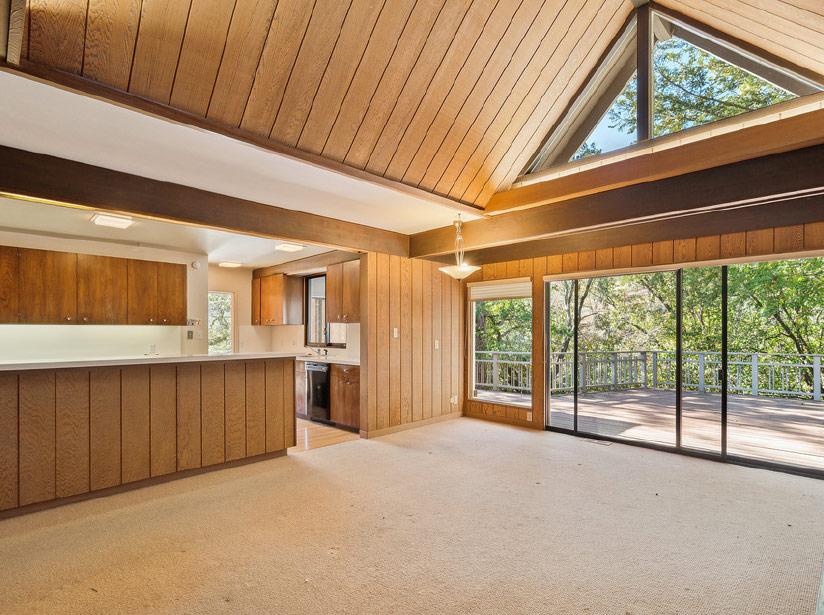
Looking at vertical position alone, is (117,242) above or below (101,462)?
above

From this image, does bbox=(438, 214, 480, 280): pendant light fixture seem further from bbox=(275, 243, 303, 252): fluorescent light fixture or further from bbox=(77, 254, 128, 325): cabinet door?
bbox=(77, 254, 128, 325): cabinet door

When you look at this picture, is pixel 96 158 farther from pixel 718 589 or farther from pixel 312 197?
pixel 718 589

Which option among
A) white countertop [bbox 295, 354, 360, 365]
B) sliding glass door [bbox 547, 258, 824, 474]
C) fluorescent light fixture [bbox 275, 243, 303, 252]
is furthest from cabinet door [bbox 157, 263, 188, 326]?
sliding glass door [bbox 547, 258, 824, 474]

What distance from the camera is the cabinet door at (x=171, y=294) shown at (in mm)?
6309

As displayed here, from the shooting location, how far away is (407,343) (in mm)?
6000

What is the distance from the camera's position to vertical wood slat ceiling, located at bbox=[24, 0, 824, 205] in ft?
7.70

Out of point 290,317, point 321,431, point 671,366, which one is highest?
point 290,317

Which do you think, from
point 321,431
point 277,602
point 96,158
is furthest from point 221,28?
point 321,431

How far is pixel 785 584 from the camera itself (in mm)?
2338

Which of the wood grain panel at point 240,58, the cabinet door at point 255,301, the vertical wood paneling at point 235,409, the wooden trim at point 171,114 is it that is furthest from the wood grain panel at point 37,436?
the cabinet door at point 255,301

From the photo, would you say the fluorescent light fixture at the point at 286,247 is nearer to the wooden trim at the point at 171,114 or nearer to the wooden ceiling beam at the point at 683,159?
the wooden trim at the point at 171,114

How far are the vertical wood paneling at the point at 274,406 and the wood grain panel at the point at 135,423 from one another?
110 cm

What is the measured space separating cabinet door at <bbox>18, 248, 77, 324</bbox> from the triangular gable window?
555 cm

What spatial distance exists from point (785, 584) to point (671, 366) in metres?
2.95
